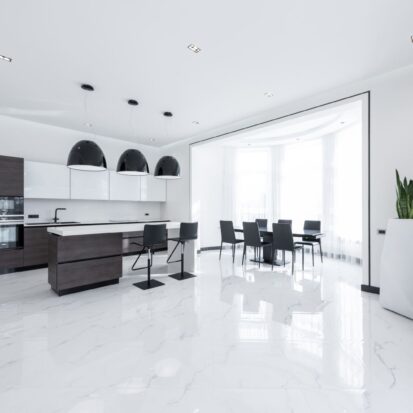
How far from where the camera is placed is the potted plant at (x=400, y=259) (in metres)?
2.77

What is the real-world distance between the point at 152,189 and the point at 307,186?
13.7 ft

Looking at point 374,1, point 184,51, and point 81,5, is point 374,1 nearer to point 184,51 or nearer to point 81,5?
point 184,51

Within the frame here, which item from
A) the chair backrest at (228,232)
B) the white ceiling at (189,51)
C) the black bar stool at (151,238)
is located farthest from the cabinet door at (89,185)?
the chair backrest at (228,232)

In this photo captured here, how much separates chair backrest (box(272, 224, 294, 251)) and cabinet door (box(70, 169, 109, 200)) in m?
3.98

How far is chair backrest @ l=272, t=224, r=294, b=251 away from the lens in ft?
15.0

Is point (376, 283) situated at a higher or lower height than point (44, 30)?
lower

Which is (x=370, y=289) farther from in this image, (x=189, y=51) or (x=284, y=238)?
(x=189, y=51)

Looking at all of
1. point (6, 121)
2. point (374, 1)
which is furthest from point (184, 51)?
point (6, 121)

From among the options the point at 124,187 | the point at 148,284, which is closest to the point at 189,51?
the point at 148,284

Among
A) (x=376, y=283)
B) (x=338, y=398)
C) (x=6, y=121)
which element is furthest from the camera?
(x=6, y=121)

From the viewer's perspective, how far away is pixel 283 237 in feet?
15.3

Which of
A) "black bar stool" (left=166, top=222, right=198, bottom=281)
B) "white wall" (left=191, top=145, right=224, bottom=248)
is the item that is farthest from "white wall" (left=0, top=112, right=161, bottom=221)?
"black bar stool" (left=166, top=222, right=198, bottom=281)

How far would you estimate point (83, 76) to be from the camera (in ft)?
10.8

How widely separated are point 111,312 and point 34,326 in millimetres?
750
